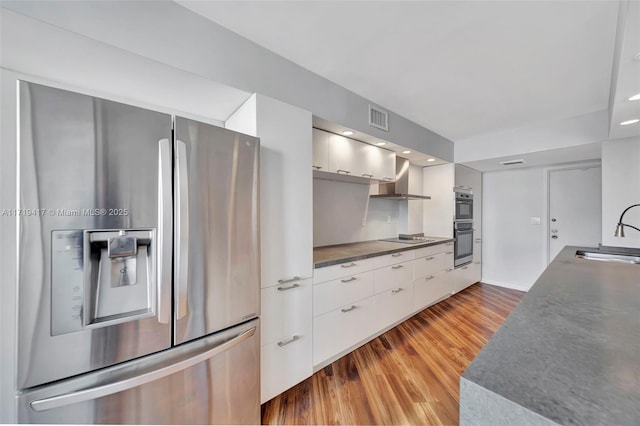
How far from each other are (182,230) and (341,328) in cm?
153

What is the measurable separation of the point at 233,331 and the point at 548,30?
2.62m

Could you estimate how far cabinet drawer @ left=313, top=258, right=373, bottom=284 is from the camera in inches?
73.6

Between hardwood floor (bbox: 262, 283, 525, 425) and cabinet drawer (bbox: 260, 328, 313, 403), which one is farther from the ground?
cabinet drawer (bbox: 260, 328, 313, 403)

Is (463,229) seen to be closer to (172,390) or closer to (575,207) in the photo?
(575,207)

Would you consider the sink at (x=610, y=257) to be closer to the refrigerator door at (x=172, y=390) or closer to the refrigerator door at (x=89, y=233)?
the refrigerator door at (x=172, y=390)

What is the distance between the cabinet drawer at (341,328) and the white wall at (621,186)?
2763 mm

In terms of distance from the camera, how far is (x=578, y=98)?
2.33 meters

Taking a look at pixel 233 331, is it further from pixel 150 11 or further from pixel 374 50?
pixel 374 50

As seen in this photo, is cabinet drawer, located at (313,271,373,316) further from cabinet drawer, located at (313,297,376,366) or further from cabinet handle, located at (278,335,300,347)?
cabinet handle, located at (278,335,300,347)

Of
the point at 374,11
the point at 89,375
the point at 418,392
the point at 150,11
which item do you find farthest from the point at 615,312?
the point at 150,11

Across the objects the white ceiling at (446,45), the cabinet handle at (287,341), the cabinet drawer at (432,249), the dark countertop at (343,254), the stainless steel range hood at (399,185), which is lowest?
the cabinet handle at (287,341)

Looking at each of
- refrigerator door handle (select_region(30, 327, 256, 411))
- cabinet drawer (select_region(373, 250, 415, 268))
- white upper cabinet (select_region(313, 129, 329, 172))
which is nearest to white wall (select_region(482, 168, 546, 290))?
cabinet drawer (select_region(373, 250, 415, 268))

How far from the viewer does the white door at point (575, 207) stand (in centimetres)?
345

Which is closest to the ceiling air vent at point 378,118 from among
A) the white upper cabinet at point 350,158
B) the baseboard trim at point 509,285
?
the white upper cabinet at point 350,158
